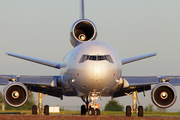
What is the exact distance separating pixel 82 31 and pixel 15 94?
7.37 m

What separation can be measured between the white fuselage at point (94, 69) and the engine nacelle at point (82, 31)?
5.57m

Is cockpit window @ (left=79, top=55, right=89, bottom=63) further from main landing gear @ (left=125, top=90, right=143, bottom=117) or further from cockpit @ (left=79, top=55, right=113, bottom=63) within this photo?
main landing gear @ (left=125, top=90, right=143, bottom=117)

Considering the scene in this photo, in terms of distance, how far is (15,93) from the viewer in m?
21.7

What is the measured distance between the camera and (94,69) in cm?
1812

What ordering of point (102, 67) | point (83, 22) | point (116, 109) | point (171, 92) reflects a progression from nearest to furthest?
point (102, 67) → point (171, 92) → point (83, 22) → point (116, 109)

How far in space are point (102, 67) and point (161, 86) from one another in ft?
16.3

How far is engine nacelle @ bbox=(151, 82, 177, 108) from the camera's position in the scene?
2125 centimetres

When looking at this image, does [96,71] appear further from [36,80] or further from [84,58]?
[36,80]

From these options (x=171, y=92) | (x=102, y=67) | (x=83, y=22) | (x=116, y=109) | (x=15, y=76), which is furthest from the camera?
(x=116, y=109)

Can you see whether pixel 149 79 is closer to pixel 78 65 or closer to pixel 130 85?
pixel 130 85

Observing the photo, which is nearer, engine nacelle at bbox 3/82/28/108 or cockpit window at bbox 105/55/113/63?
cockpit window at bbox 105/55/113/63

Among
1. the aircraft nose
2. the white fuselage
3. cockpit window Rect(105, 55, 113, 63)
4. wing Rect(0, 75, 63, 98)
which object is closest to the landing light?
wing Rect(0, 75, 63, 98)

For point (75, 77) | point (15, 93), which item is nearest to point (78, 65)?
point (75, 77)

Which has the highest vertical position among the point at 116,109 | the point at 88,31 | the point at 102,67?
the point at 88,31
